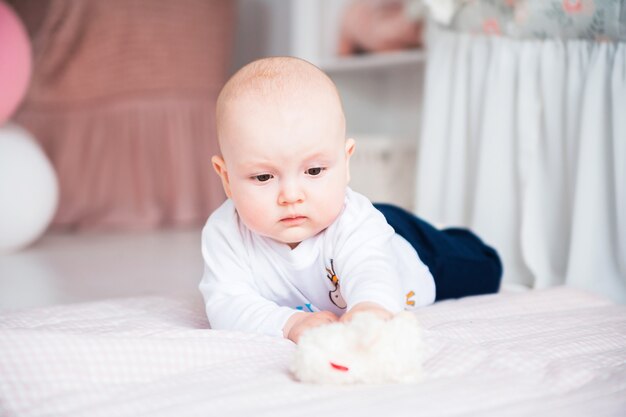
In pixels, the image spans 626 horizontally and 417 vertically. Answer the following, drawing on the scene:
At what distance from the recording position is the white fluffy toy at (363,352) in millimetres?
757

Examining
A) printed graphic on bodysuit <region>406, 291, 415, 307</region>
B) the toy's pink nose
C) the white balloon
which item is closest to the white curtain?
printed graphic on bodysuit <region>406, 291, 415, 307</region>

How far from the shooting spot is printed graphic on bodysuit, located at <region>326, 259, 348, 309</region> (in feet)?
3.26

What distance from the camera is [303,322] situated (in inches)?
35.7

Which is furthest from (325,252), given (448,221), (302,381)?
(448,221)

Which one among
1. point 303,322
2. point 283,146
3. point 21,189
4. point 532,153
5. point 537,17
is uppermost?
point 537,17

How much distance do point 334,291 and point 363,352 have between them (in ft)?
0.83

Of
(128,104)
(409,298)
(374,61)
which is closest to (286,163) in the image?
(409,298)

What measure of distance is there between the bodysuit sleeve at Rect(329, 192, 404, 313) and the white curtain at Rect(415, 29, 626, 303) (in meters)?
0.61

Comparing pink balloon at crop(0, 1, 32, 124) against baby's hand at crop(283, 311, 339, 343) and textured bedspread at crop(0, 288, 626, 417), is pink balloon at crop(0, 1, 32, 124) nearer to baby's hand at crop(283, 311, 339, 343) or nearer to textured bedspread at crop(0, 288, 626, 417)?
textured bedspread at crop(0, 288, 626, 417)

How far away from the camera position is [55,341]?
0.80 meters

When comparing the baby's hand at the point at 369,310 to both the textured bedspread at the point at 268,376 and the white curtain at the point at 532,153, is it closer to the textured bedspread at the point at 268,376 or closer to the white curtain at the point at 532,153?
the textured bedspread at the point at 268,376

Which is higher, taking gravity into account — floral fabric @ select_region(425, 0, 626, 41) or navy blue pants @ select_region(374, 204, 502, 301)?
floral fabric @ select_region(425, 0, 626, 41)

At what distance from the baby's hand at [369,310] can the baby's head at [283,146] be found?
5.9 inches

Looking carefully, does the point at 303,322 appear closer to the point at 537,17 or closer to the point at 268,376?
the point at 268,376
